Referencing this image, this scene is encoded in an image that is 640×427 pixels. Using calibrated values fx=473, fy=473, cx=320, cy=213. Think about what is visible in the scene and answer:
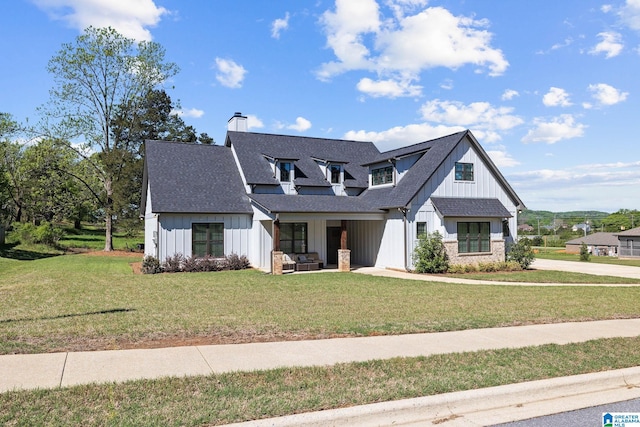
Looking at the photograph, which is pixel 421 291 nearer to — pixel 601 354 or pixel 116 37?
pixel 601 354

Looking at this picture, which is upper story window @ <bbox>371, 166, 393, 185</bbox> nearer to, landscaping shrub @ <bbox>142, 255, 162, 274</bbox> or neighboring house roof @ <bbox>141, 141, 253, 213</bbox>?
neighboring house roof @ <bbox>141, 141, 253, 213</bbox>

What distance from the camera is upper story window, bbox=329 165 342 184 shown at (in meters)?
26.3

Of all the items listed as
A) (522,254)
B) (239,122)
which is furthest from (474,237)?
(239,122)

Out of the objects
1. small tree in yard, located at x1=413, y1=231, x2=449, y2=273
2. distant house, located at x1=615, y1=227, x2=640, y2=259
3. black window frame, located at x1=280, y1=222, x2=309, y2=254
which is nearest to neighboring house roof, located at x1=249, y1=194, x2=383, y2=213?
black window frame, located at x1=280, y1=222, x2=309, y2=254

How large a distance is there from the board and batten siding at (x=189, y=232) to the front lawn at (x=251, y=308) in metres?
3.33

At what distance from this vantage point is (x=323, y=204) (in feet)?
76.9

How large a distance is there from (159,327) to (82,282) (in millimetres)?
9204

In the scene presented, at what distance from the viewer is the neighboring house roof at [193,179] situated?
73.6ft

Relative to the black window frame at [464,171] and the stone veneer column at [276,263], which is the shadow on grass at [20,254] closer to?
the stone veneer column at [276,263]

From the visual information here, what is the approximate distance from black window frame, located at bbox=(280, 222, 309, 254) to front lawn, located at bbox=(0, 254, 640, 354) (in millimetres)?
4889

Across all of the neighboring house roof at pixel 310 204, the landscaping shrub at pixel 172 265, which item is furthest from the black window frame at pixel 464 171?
the landscaping shrub at pixel 172 265

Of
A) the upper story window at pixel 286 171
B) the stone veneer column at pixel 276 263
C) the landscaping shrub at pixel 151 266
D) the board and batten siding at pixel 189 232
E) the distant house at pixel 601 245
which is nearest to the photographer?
the stone veneer column at pixel 276 263

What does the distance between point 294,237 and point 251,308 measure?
12452 mm

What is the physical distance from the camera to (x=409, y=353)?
24.2 ft
